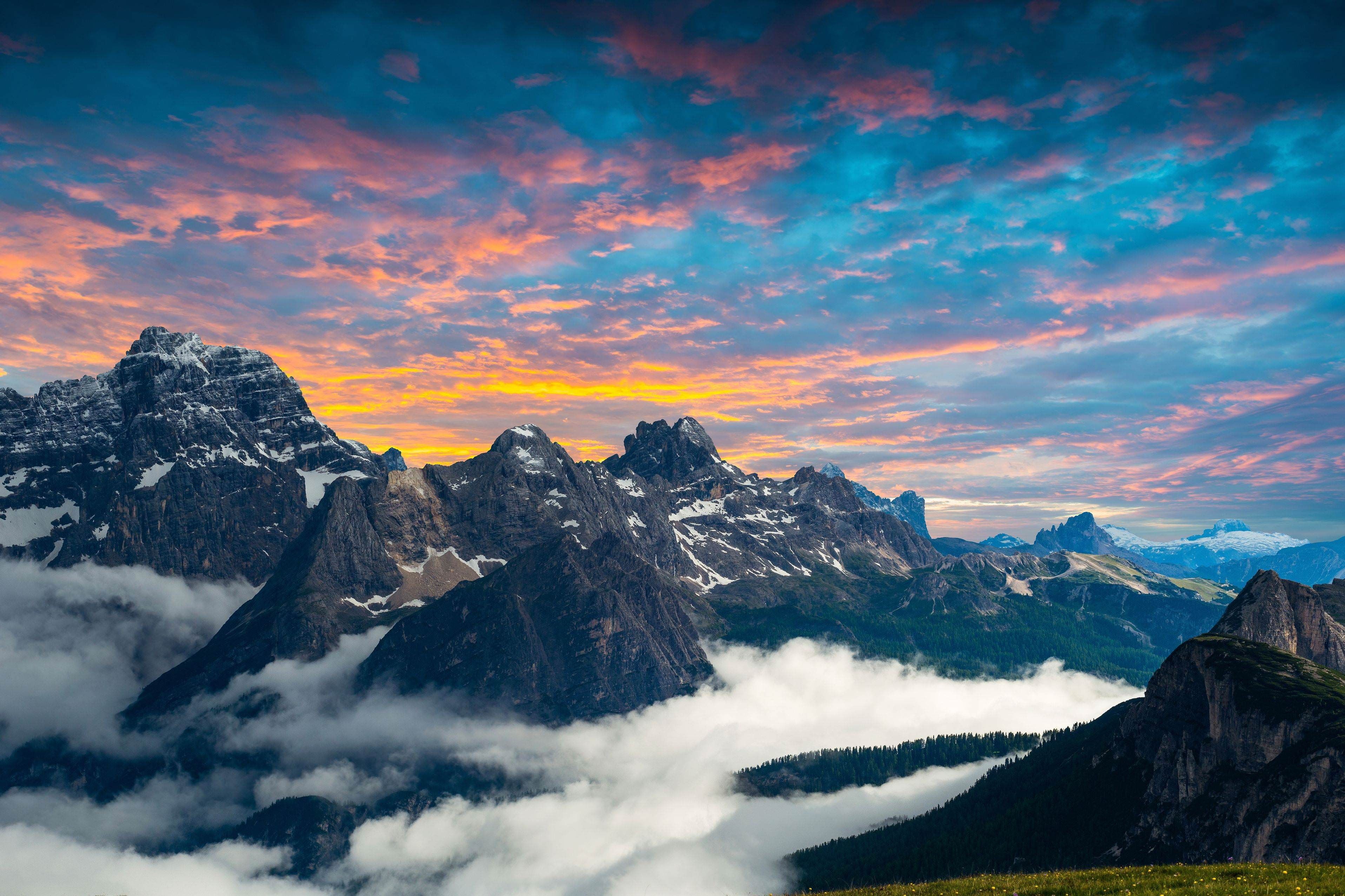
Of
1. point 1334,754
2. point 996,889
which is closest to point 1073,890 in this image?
point 996,889

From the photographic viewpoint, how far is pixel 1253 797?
14500 cm

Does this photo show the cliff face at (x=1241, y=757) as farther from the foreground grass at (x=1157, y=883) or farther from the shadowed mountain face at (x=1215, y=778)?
the foreground grass at (x=1157, y=883)

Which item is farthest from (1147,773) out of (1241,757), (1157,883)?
(1157,883)

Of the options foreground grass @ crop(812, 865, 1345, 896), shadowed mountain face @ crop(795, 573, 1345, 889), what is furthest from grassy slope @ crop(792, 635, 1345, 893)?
foreground grass @ crop(812, 865, 1345, 896)

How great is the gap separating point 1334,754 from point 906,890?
127m

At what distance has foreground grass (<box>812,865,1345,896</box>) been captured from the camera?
38000mm

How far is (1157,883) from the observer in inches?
1655

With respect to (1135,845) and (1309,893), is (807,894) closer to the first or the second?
(1309,893)

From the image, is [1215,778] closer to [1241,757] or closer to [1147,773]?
[1241,757]

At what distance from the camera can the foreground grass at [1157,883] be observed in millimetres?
38000

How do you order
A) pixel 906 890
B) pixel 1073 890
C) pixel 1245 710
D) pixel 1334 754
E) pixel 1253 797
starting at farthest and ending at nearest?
pixel 1245 710, pixel 1253 797, pixel 1334 754, pixel 906 890, pixel 1073 890

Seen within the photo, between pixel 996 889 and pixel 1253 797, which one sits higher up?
pixel 996 889

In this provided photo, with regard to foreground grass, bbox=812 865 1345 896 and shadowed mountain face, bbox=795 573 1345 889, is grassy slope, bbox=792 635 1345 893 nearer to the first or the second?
shadowed mountain face, bbox=795 573 1345 889

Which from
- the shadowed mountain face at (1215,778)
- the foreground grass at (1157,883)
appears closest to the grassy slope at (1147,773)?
the shadowed mountain face at (1215,778)
